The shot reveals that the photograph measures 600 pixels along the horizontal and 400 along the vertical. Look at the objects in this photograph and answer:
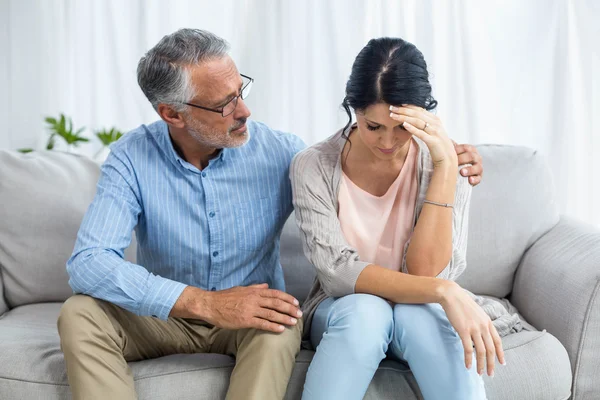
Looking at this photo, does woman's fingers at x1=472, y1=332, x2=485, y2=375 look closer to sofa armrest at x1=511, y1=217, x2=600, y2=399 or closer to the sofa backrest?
sofa armrest at x1=511, y1=217, x2=600, y2=399

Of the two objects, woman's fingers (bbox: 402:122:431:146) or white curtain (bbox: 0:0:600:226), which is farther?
white curtain (bbox: 0:0:600:226)

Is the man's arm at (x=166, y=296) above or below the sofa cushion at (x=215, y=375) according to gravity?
above

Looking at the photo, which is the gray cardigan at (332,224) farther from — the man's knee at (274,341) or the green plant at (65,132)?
the green plant at (65,132)

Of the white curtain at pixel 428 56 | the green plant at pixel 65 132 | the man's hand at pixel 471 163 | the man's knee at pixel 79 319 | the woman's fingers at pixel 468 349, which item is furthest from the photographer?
the green plant at pixel 65 132

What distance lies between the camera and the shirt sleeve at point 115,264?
64.7 inches

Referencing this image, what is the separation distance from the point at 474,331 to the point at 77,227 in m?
1.32

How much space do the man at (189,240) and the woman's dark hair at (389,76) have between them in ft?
0.92

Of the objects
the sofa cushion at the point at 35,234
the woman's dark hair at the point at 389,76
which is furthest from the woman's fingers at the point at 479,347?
the sofa cushion at the point at 35,234

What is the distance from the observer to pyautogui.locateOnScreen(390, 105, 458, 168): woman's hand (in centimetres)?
159

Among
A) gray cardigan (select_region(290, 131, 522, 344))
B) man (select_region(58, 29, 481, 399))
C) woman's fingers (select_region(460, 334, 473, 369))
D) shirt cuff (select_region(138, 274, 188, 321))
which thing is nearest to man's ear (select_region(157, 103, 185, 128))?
man (select_region(58, 29, 481, 399))

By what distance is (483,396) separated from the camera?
4.91 ft

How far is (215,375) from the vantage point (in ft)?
5.46

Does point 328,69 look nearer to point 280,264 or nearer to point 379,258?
point 280,264

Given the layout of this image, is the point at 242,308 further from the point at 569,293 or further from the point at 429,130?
the point at 569,293
